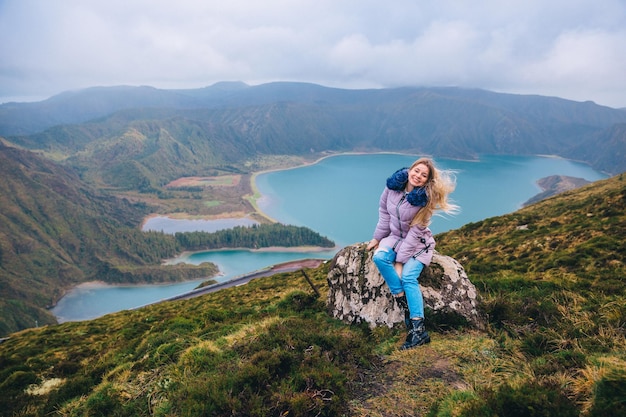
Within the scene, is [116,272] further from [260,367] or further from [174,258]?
[260,367]

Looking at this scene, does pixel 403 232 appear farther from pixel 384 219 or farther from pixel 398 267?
pixel 398 267

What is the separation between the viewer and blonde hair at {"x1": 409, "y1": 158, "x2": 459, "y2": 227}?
26.4ft

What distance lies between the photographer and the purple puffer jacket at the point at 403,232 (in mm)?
8336

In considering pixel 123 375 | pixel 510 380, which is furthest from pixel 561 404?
pixel 123 375

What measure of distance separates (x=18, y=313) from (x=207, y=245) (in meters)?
87.3

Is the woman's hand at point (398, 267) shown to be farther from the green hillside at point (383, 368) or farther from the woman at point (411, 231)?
the green hillside at point (383, 368)

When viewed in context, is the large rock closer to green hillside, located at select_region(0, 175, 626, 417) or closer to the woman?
green hillside, located at select_region(0, 175, 626, 417)

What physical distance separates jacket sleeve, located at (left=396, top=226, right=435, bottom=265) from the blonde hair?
0.63 feet

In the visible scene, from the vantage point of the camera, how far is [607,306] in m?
7.78

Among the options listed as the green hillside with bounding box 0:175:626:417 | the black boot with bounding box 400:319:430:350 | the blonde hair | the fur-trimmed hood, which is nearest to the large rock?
the green hillside with bounding box 0:175:626:417

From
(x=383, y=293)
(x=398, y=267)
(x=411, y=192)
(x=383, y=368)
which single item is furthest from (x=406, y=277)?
(x=383, y=368)

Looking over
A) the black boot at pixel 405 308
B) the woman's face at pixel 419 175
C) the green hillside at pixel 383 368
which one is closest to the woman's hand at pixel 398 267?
the black boot at pixel 405 308

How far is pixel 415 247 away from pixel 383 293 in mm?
1751

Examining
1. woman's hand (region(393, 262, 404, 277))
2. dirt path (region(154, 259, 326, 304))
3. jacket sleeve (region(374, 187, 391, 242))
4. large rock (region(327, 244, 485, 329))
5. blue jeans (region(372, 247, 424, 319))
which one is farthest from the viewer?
dirt path (region(154, 259, 326, 304))
